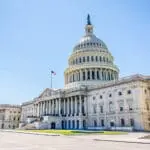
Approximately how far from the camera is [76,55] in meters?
115

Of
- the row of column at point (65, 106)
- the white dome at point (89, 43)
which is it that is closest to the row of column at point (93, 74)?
the white dome at point (89, 43)

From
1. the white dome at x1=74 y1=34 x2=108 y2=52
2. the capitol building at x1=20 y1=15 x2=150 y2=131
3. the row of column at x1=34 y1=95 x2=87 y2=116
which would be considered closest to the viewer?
the capitol building at x1=20 y1=15 x2=150 y2=131

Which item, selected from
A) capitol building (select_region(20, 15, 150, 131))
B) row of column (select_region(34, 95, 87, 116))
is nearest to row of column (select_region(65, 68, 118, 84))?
capitol building (select_region(20, 15, 150, 131))

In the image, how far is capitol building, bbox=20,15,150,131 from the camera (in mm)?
70438

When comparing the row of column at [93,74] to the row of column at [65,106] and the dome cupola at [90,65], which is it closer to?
the dome cupola at [90,65]

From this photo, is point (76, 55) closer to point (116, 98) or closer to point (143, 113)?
point (116, 98)

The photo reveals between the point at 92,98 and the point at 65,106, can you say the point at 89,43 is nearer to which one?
the point at 65,106

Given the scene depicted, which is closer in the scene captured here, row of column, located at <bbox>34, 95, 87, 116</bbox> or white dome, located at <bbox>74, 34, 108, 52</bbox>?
row of column, located at <bbox>34, 95, 87, 116</bbox>

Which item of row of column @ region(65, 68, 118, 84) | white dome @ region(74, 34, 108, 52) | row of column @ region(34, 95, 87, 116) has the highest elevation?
white dome @ region(74, 34, 108, 52)

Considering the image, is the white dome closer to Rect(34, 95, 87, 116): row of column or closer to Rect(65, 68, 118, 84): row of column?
Rect(65, 68, 118, 84): row of column

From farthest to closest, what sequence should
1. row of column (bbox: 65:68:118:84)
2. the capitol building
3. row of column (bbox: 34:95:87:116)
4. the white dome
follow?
1. the white dome
2. row of column (bbox: 65:68:118:84)
3. row of column (bbox: 34:95:87:116)
4. the capitol building

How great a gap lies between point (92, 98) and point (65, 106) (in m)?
15.0

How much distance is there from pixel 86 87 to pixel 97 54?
84.8 ft

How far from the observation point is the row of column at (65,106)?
89688 mm
